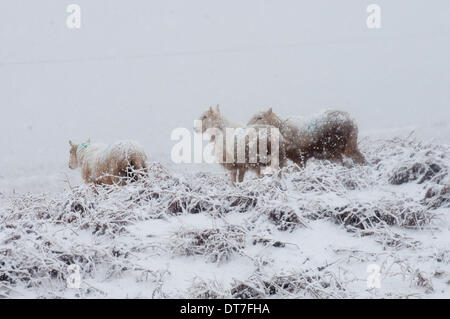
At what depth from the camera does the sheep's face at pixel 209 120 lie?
9406 mm

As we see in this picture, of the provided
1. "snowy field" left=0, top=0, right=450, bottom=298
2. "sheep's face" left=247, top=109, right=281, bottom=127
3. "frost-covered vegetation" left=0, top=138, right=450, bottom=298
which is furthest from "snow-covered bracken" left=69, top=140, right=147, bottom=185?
"sheep's face" left=247, top=109, right=281, bottom=127

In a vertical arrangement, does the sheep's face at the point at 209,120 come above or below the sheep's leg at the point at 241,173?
above

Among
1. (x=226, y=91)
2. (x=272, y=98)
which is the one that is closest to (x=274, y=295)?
(x=272, y=98)

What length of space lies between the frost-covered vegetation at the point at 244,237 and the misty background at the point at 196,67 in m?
13.8

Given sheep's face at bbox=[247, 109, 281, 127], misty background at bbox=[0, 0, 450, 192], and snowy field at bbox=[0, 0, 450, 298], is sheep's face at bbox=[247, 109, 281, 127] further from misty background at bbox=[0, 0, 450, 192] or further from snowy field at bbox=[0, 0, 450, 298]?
misty background at bbox=[0, 0, 450, 192]

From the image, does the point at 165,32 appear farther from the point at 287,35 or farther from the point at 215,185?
the point at 215,185

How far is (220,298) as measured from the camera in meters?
3.77

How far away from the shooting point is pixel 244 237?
460cm

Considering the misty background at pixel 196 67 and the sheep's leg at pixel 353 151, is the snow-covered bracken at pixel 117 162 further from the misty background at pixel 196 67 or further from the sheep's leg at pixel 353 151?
the misty background at pixel 196 67

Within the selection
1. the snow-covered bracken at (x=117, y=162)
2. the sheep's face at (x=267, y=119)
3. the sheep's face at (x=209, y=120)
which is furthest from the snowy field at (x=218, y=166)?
the sheep's face at (x=267, y=119)

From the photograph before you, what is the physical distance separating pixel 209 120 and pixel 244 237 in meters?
5.06

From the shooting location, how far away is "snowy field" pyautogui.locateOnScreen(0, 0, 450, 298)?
13.6 feet

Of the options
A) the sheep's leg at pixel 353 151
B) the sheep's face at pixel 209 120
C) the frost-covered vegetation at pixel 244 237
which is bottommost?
the frost-covered vegetation at pixel 244 237

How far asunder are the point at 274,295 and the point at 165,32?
179 ft
